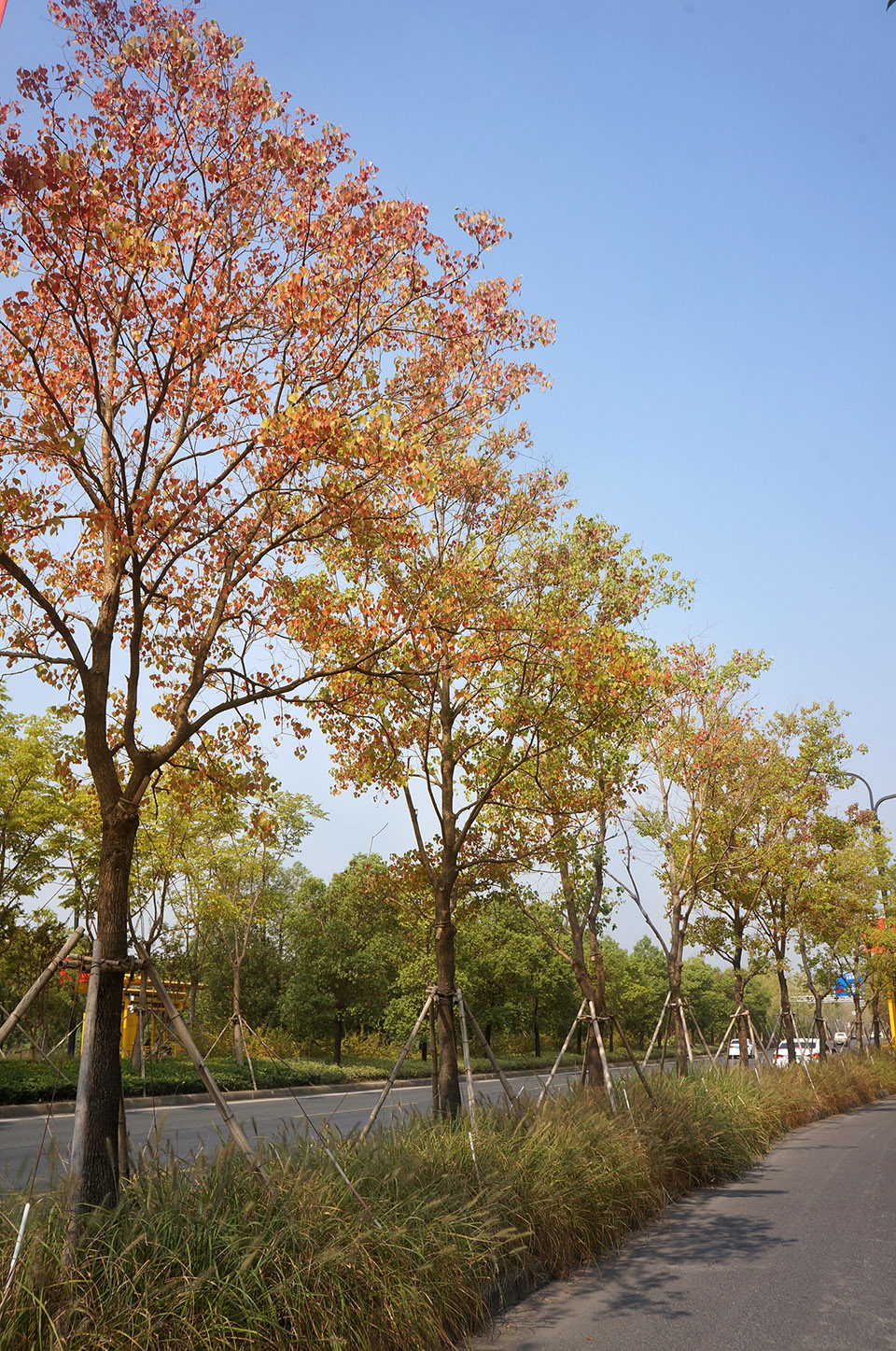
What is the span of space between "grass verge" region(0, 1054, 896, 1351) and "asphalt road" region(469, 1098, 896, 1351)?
1.03 feet

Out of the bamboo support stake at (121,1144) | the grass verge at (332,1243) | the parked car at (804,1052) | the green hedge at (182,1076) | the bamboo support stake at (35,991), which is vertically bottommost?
the parked car at (804,1052)

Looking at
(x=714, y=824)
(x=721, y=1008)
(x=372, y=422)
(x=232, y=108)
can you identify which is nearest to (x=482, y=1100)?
(x=372, y=422)

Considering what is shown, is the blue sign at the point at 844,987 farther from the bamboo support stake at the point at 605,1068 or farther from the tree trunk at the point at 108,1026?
the tree trunk at the point at 108,1026

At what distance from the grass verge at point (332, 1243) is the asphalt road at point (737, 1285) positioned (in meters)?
0.31

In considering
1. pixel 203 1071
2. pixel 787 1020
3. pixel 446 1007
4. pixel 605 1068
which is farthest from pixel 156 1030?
pixel 203 1071

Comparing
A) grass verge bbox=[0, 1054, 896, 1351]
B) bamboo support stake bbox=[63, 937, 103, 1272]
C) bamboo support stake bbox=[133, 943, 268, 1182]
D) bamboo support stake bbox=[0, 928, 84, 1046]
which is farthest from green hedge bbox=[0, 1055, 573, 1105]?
bamboo support stake bbox=[0, 928, 84, 1046]

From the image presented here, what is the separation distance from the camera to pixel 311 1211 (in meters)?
5.41

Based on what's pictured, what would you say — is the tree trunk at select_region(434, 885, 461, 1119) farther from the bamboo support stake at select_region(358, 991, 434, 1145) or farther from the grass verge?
the grass verge

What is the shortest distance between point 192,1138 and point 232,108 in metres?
13.7

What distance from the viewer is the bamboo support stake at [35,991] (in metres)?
4.81

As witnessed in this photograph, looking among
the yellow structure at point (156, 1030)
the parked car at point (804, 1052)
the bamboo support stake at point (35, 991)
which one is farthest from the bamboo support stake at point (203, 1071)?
the yellow structure at point (156, 1030)

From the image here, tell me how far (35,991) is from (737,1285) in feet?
16.7

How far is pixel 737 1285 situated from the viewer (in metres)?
6.91

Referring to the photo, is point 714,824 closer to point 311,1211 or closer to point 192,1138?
point 192,1138
